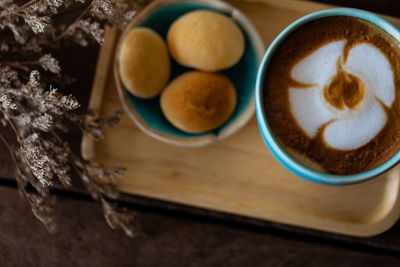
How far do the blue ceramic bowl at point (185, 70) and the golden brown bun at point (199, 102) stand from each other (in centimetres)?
2

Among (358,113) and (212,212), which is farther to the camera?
(212,212)

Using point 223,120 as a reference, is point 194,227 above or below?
A: below

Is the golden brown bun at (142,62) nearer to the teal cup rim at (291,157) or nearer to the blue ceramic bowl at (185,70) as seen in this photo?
the blue ceramic bowl at (185,70)

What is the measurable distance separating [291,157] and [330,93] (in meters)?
0.08

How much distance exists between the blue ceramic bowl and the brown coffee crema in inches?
5.2

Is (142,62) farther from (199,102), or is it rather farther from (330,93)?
(330,93)

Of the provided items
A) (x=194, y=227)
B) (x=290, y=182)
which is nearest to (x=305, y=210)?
(x=290, y=182)

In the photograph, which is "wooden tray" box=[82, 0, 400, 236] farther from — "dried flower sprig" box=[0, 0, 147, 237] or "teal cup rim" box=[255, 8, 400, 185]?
"teal cup rim" box=[255, 8, 400, 185]

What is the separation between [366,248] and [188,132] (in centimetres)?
34

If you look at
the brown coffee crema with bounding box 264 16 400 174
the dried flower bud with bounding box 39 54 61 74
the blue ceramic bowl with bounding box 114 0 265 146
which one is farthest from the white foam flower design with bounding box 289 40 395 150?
the dried flower bud with bounding box 39 54 61 74

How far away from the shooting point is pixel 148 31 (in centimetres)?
59

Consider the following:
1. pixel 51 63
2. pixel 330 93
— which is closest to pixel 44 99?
pixel 51 63

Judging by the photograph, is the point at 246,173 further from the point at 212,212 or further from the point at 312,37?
the point at 312,37

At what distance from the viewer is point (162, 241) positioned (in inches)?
25.7
